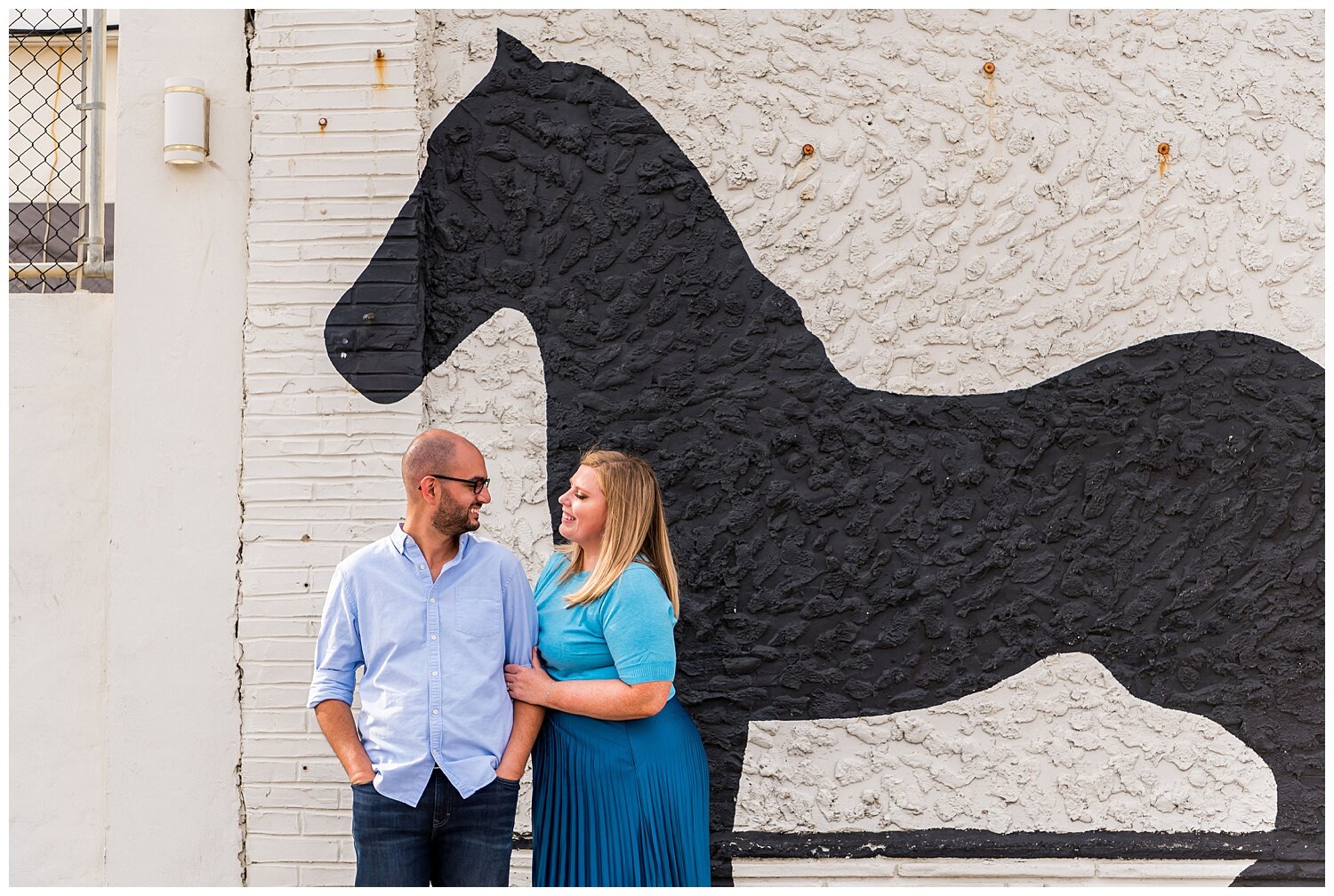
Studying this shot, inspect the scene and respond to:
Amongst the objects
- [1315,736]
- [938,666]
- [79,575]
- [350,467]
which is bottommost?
[1315,736]

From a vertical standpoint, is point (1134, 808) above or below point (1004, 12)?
below

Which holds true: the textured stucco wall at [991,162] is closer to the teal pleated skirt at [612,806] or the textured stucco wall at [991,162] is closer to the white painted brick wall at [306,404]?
the white painted brick wall at [306,404]

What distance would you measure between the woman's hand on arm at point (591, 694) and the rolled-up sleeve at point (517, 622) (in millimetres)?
34

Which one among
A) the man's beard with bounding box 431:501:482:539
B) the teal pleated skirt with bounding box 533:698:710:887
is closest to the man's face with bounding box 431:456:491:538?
the man's beard with bounding box 431:501:482:539

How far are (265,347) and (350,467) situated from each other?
1.66 ft

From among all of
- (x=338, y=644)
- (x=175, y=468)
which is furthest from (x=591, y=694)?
(x=175, y=468)

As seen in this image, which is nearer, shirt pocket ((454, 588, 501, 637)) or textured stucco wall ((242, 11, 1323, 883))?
shirt pocket ((454, 588, 501, 637))

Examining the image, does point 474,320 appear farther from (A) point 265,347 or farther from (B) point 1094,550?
(B) point 1094,550

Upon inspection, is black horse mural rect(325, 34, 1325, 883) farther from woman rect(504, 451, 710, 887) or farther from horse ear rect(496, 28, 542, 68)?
woman rect(504, 451, 710, 887)

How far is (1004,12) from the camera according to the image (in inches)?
142

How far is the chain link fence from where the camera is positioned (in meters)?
3.81

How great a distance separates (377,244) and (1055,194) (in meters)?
2.35

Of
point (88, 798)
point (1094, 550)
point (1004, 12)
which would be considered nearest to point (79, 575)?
point (88, 798)

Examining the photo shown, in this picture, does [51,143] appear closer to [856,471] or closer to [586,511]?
[586,511]
